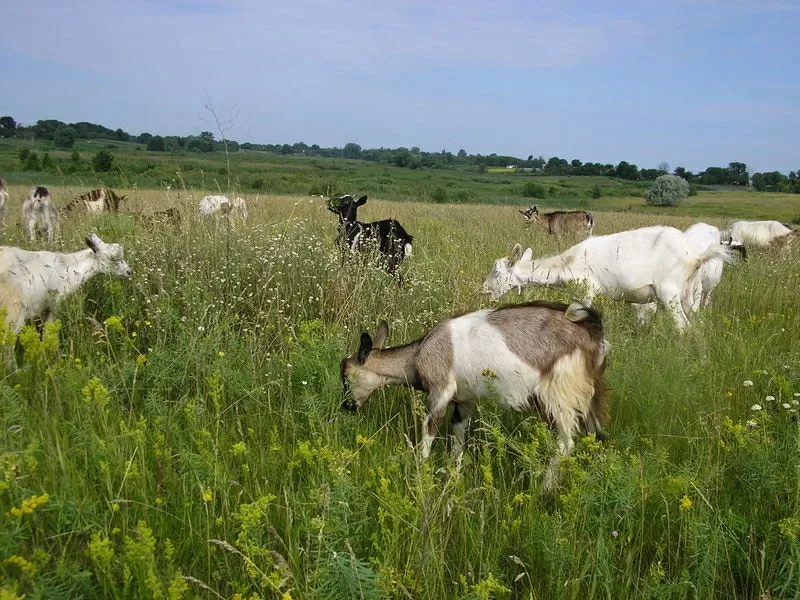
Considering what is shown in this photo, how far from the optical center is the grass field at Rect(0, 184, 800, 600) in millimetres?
2566

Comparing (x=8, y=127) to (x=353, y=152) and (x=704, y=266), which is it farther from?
(x=353, y=152)

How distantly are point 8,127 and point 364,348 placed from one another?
46.5 m

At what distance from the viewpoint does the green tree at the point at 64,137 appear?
45.1 meters

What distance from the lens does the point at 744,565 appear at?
290cm

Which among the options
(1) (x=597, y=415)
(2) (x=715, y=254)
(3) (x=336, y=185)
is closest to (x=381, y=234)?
(2) (x=715, y=254)

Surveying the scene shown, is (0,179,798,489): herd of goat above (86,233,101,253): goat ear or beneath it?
beneath

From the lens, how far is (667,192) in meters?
53.8

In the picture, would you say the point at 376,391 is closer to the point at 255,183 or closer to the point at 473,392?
the point at 473,392

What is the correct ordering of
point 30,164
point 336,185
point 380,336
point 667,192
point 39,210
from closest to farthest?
point 380,336 < point 39,210 < point 30,164 < point 336,185 < point 667,192

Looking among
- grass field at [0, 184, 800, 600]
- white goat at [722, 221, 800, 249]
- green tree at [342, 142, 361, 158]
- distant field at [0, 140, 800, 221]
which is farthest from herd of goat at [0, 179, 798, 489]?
green tree at [342, 142, 361, 158]

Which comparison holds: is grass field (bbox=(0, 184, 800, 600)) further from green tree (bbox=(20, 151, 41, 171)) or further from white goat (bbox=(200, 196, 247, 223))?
green tree (bbox=(20, 151, 41, 171))

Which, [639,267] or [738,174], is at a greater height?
[738,174]

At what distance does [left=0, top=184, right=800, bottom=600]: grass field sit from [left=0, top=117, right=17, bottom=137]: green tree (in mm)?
37356

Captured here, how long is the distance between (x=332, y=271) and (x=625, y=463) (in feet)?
12.3
